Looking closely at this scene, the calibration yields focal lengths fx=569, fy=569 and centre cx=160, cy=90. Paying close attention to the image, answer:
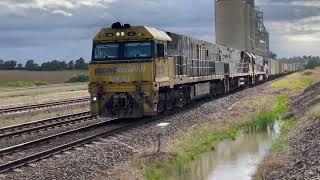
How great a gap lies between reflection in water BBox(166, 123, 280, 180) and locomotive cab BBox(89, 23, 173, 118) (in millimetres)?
3761

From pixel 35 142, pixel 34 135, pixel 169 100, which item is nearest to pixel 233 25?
pixel 169 100

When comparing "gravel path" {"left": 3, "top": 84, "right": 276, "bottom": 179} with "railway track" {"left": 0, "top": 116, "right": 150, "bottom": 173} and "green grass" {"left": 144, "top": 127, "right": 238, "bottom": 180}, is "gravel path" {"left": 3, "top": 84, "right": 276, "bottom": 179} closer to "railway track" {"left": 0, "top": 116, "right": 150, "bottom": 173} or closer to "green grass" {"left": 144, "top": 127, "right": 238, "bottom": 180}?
"railway track" {"left": 0, "top": 116, "right": 150, "bottom": 173}

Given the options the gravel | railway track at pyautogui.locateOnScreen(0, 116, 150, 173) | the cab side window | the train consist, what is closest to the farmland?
the train consist

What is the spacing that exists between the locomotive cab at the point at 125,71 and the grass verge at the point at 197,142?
248cm

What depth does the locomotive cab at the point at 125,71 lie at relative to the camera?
856 inches

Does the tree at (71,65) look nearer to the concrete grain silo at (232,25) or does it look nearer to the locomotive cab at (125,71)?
the concrete grain silo at (232,25)

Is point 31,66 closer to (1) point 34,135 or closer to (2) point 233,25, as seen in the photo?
(2) point 233,25

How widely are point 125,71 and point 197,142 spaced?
469 cm

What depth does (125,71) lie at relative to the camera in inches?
866

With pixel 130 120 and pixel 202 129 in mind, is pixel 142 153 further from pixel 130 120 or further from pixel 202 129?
pixel 130 120

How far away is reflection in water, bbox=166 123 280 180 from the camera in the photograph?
48.2ft

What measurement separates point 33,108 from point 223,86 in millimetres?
14249

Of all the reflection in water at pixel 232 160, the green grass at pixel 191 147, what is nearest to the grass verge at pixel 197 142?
the green grass at pixel 191 147

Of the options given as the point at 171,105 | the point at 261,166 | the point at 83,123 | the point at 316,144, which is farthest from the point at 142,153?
the point at 171,105
